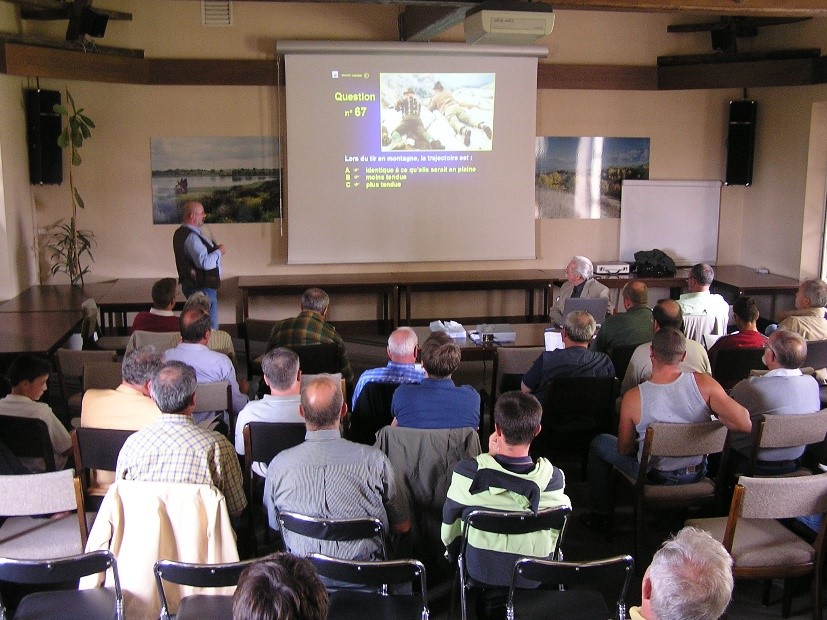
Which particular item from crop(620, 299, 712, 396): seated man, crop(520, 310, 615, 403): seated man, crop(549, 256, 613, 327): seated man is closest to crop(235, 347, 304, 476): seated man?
crop(520, 310, 615, 403): seated man

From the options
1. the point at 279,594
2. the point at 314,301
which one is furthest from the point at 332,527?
the point at 314,301

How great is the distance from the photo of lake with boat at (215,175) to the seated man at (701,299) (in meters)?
4.65

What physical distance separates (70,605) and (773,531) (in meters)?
2.81

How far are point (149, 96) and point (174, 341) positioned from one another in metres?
4.26

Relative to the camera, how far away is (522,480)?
3.14 meters

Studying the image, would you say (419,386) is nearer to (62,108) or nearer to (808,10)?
(808,10)

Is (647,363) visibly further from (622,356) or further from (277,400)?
(277,400)

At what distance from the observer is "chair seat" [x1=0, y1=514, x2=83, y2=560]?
345cm

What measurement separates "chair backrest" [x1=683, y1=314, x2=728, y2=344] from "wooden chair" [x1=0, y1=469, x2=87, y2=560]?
4473 millimetres

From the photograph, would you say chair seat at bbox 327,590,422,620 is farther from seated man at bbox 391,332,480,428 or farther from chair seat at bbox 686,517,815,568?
chair seat at bbox 686,517,815,568

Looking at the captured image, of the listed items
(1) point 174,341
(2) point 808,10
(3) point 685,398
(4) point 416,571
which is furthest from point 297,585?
(2) point 808,10

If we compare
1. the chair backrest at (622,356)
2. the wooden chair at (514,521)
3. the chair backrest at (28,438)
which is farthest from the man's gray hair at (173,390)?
the chair backrest at (622,356)

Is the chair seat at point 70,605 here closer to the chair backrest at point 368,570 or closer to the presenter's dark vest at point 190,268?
the chair backrest at point 368,570

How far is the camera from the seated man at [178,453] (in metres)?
3.24
